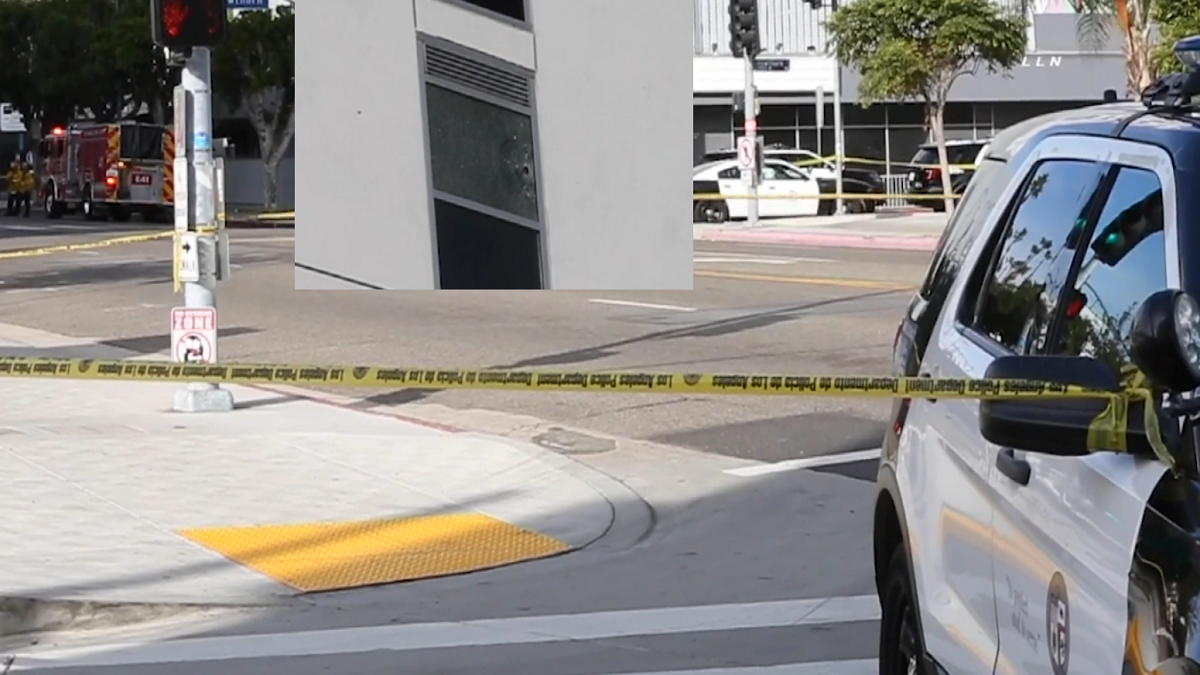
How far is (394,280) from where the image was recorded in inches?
729

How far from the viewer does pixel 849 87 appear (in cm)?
5394

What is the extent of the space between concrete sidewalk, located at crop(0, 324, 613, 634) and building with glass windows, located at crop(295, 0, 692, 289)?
4000 millimetres

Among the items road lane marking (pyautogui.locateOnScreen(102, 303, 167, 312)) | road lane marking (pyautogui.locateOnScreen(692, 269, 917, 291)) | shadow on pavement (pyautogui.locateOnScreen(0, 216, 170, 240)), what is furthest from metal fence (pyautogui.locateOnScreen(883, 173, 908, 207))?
road lane marking (pyautogui.locateOnScreen(102, 303, 167, 312))

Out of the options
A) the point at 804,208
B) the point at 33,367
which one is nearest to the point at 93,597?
the point at 33,367

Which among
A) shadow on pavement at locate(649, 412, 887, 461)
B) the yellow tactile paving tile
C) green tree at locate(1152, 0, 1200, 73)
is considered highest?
green tree at locate(1152, 0, 1200, 73)

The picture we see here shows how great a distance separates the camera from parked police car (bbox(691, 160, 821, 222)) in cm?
4044

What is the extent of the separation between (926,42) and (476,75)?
2340 centimetres

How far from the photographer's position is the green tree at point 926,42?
37062mm

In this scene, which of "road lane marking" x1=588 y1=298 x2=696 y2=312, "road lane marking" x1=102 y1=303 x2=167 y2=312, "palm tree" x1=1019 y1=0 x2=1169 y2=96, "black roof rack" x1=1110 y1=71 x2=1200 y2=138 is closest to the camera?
"black roof rack" x1=1110 y1=71 x2=1200 y2=138

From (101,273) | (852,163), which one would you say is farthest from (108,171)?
(101,273)

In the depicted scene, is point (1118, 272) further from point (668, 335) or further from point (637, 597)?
point (668, 335)

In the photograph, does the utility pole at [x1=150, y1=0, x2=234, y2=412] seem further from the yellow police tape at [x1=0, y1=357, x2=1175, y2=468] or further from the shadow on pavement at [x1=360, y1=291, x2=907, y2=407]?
the yellow police tape at [x1=0, y1=357, x2=1175, y2=468]

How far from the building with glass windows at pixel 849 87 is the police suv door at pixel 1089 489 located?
5008 centimetres

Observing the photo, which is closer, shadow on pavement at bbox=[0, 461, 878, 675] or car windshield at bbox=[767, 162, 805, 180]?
shadow on pavement at bbox=[0, 461, 878, 675]
